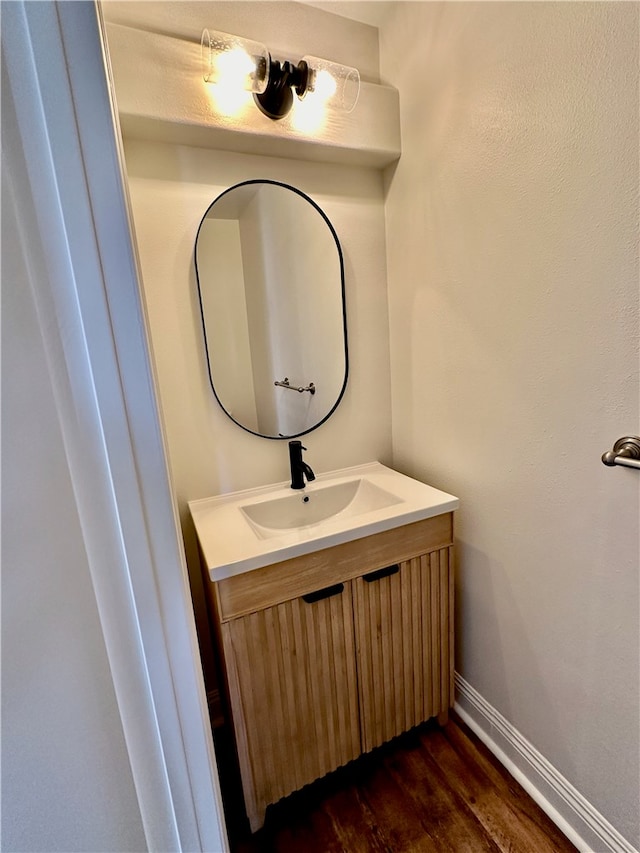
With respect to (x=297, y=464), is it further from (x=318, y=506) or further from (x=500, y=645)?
(x=500, y=645)

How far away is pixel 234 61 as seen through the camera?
3.48 ft

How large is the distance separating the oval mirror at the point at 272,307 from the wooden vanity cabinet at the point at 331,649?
1.85 ft

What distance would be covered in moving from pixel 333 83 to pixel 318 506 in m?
1.36

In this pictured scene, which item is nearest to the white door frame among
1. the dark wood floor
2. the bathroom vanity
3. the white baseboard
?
the bathroom vanity

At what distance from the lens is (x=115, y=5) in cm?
105

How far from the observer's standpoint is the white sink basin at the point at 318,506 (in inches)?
51.9

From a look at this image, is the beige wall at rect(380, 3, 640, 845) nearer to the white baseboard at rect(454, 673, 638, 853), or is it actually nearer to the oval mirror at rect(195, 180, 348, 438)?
the white baseboard at rect(454, 673, 638, 853)

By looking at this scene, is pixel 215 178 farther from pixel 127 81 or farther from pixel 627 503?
pixel 627 503

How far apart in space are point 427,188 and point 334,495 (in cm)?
108

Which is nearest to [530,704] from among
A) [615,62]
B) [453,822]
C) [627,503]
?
[453,822]

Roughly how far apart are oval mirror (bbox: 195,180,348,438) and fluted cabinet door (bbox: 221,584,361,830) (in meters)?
0.64

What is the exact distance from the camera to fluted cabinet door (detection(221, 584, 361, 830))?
999 millimetres

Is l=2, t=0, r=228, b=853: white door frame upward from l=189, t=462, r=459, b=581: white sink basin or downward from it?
upward

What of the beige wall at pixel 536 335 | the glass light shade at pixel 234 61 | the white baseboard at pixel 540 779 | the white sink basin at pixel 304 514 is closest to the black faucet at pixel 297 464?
the white sink basin at pixel 304 514
